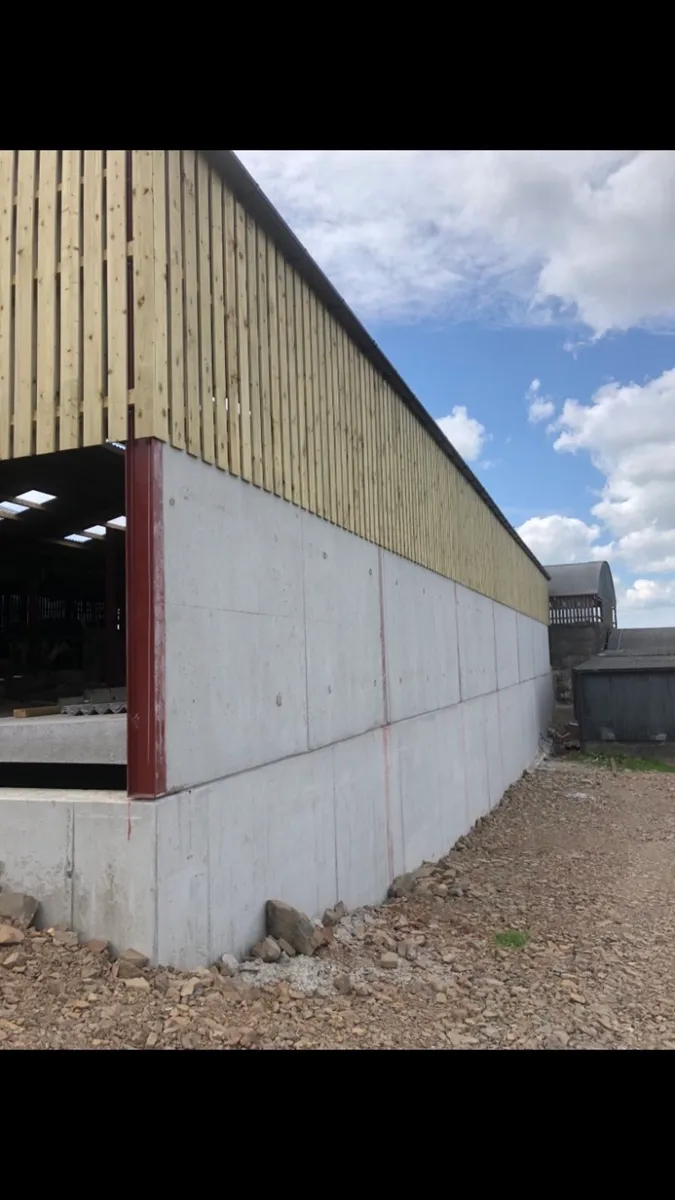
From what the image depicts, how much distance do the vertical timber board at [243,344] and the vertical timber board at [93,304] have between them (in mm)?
1297

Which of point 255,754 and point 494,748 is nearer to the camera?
point 255,754

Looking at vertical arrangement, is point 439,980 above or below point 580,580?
A: below

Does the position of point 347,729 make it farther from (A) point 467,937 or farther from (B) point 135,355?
(B) point 135,355

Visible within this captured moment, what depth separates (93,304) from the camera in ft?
17.3

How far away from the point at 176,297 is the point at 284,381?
1.93 m

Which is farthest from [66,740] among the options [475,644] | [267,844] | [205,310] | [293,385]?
[475,644]

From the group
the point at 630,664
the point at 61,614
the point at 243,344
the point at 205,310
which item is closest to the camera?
the point at 205,310

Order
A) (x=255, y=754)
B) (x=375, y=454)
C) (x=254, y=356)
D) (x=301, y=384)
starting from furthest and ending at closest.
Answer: (x=375, y=454)
(x=301, y=384)
(x=254, y=356)
(x=255, y=754)

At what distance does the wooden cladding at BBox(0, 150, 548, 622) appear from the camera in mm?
5133

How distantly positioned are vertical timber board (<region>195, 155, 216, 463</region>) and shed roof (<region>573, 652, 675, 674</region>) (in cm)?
1901

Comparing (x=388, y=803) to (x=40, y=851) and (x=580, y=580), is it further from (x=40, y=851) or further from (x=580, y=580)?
(x=580, y=580)

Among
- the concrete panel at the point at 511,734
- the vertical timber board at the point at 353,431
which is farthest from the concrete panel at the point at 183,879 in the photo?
the concrete panel at the point at 511,734
